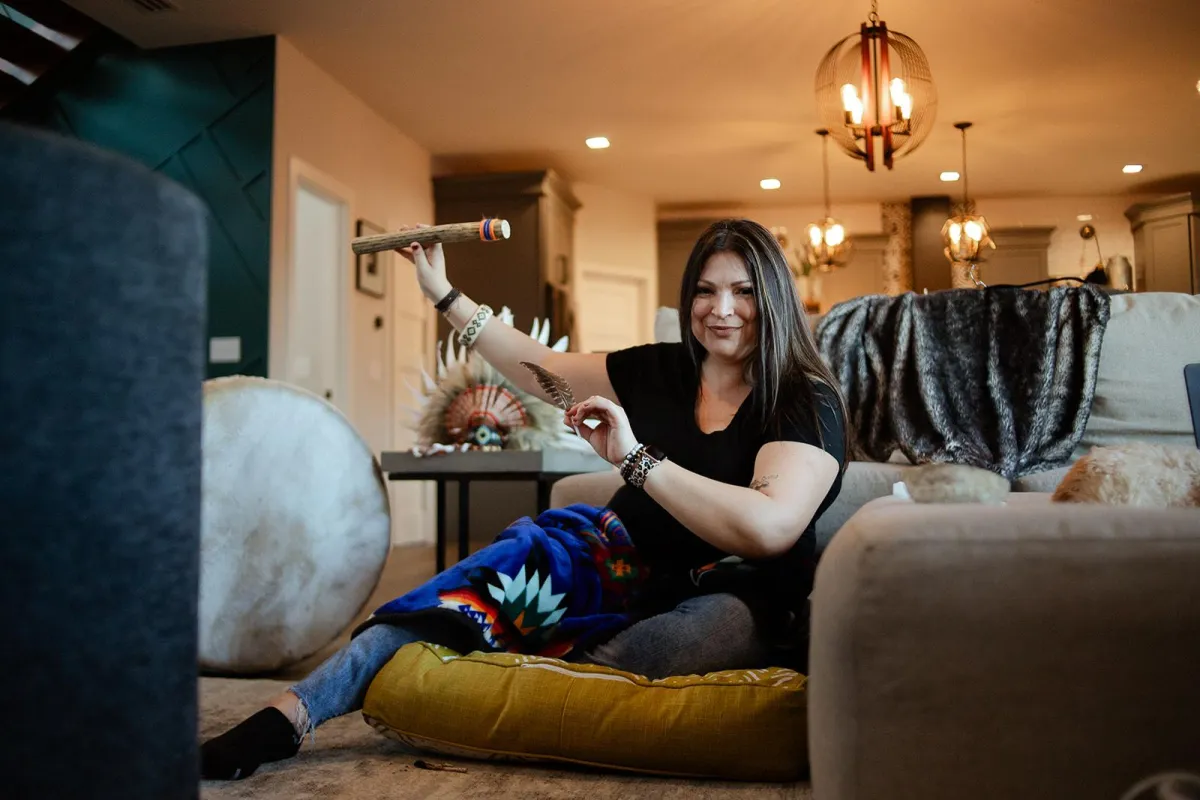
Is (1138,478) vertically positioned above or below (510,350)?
below

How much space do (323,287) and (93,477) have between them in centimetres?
567

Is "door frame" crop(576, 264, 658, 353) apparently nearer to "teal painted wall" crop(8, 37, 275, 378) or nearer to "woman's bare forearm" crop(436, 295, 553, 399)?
"teal painted wall" crop(8, 37, 275, 378)

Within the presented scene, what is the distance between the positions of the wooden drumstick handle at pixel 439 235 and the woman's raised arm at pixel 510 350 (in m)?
0.02

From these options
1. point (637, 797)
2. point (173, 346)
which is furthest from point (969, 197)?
point (173, 346)

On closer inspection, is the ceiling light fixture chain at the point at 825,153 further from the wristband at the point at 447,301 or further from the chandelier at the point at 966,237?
the wristband at the point at 447,301

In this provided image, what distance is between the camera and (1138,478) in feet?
2.74

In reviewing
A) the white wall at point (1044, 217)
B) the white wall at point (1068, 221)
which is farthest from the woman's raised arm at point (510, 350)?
the white wall at point (1068, 221)

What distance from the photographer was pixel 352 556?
7.30 ft

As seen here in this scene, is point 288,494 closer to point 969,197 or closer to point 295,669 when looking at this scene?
point 295,669

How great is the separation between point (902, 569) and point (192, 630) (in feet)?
1.51

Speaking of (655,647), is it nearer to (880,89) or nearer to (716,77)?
(880,89)

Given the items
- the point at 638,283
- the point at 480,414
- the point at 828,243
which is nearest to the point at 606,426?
the point at 480,414

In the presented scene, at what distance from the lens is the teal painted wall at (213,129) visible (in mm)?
5090

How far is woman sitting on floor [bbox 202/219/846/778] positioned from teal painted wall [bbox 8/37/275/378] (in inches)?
135
